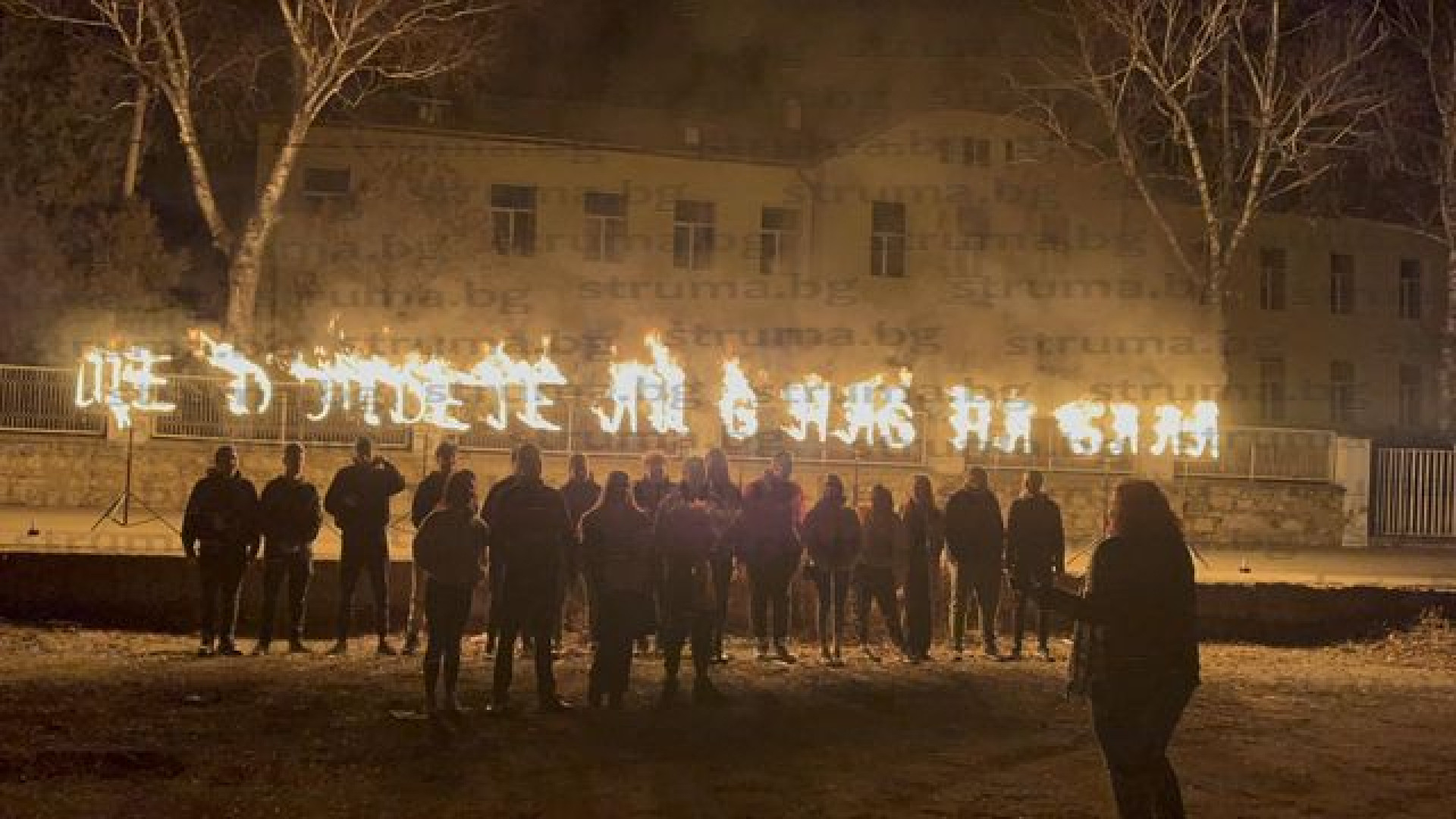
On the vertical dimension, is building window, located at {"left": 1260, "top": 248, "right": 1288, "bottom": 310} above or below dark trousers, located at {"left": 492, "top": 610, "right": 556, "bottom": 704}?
above

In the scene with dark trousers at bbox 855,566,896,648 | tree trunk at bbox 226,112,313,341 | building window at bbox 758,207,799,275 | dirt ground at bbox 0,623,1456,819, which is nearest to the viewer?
dirt ground at bbox 0,623,1456,819

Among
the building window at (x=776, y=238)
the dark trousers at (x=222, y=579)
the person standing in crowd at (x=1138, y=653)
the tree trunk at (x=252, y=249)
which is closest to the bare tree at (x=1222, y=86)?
the building window at (x=776, y=238)

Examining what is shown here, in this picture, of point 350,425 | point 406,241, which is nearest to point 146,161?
point 406,241

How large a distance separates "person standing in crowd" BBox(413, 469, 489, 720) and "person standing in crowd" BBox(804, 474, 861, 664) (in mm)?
4337

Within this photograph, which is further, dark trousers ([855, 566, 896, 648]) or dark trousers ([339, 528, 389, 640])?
dark trousers ([855, 566, 896, 648])

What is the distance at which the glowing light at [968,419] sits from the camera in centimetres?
2558

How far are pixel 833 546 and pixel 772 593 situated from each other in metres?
0.78

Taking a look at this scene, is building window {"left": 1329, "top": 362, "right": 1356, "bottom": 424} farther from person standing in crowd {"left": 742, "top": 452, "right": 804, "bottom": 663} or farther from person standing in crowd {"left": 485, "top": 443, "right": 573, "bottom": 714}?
person standing in crowd {"left": 485, "top": 443, "right": 573, "bottom": 714}

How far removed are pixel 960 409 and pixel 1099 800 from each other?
1694 cm

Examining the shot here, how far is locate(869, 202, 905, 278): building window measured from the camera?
135 feet

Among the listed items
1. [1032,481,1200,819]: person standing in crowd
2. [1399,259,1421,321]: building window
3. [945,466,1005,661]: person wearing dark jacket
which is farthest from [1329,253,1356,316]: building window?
[1032,481,1200,819]: person standing in crowd

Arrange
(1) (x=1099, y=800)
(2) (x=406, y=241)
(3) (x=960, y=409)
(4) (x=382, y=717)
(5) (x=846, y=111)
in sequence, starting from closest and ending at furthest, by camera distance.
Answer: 1. (1) (x=1099, y=800)
2. (4) (x=382, y=717)
3. (3) (x=960, y=409)
4. (2) (x=406, y=241)
5. (5) (x=846, y=111)

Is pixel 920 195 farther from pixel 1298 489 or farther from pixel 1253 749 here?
pixel 1253 749

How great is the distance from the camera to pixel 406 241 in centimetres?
3675
